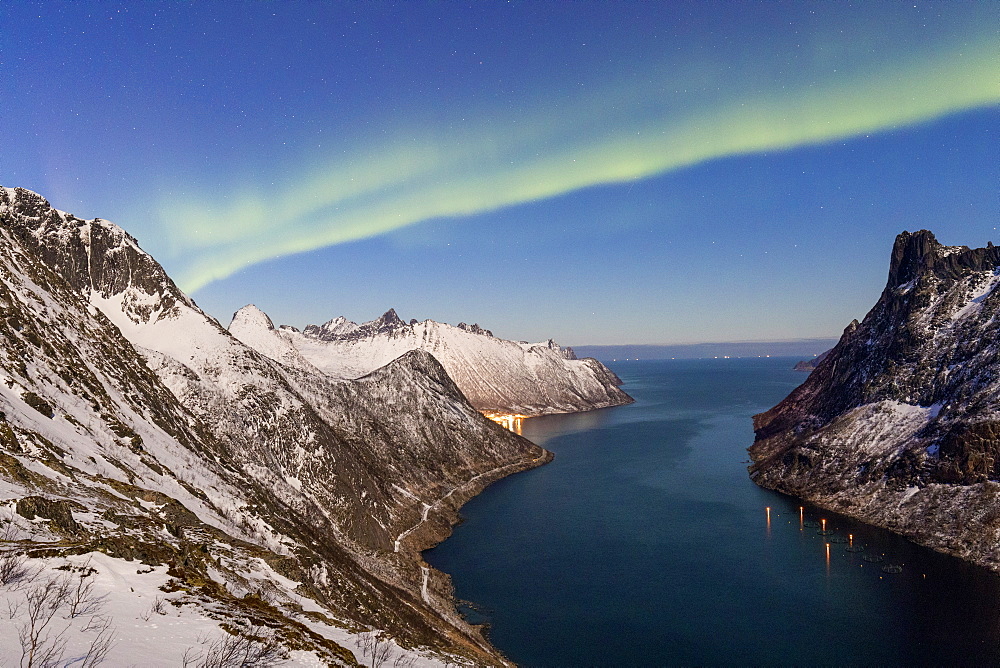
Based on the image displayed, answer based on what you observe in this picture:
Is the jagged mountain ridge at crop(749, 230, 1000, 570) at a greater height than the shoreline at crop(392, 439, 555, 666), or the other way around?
the jagged mountain ridge at crop(749, 230, 1000, 570)

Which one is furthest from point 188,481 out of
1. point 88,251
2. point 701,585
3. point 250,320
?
point 250,320

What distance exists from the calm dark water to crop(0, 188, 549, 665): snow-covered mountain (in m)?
7.31

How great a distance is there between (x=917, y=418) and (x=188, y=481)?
366ft

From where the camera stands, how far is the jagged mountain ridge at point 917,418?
75000 mm

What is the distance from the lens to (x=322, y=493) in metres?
64.9

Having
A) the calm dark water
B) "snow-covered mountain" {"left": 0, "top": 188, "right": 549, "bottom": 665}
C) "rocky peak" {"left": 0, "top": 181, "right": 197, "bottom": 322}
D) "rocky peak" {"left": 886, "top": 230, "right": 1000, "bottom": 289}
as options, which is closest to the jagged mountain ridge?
"rocky peak" {"left": 886, "top": 230, "right": 1000, "bottom": 289}

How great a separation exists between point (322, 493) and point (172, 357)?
2543cm

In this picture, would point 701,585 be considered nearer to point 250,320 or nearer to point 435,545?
point 435,545

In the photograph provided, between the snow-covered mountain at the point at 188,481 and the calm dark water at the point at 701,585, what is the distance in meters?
7.31

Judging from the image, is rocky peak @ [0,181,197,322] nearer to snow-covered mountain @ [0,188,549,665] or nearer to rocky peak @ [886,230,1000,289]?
snow-covered mountain @ [0,188,549,665]

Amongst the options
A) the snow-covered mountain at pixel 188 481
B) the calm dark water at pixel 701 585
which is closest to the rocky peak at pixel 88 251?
the snow-covered mountain at pixel 188 481

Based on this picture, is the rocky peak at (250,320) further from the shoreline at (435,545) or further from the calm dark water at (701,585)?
the calm dark water at (701,585)

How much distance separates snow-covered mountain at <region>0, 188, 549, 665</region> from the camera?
49.9ft

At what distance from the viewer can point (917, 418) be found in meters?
93.8
